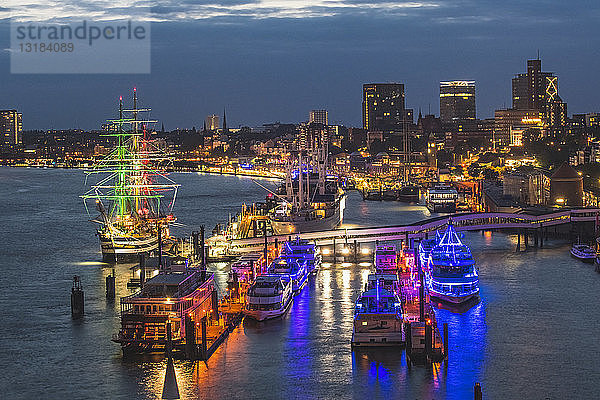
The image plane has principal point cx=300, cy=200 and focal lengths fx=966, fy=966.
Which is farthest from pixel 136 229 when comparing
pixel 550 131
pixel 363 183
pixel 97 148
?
pixel 97 148

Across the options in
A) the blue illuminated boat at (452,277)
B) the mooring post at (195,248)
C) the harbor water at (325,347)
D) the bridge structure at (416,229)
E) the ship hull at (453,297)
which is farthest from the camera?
the bridge structure at (416,229)

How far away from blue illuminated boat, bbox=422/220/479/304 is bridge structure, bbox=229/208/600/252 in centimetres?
612

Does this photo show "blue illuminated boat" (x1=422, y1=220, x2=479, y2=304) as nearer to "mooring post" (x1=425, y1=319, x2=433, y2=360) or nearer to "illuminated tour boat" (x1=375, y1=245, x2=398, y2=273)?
"illuminated tour boat" (x1=375, y1=245, x2=398, y2=273)

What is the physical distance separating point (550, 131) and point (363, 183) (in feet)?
88.0

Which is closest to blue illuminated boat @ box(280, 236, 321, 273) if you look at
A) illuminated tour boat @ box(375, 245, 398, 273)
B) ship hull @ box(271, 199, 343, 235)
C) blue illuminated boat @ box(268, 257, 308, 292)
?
blue illuminated boat @ box(268, 257, 308, 292)

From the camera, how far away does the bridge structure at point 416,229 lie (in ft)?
104

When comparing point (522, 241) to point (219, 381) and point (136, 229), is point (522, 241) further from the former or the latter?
point (219, 381)

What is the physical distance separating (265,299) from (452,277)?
487cm

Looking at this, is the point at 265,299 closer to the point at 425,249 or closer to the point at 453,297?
the point at 453,297

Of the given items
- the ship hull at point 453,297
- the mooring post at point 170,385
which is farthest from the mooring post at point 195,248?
the mooring post at point 170,385

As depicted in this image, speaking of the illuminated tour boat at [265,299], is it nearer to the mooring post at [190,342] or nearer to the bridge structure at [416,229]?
the mooring post at [190,342]

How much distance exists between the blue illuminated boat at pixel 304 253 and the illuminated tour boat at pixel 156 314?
809cm

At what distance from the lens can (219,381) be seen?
1673 cm

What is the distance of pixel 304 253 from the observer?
28.1 m
